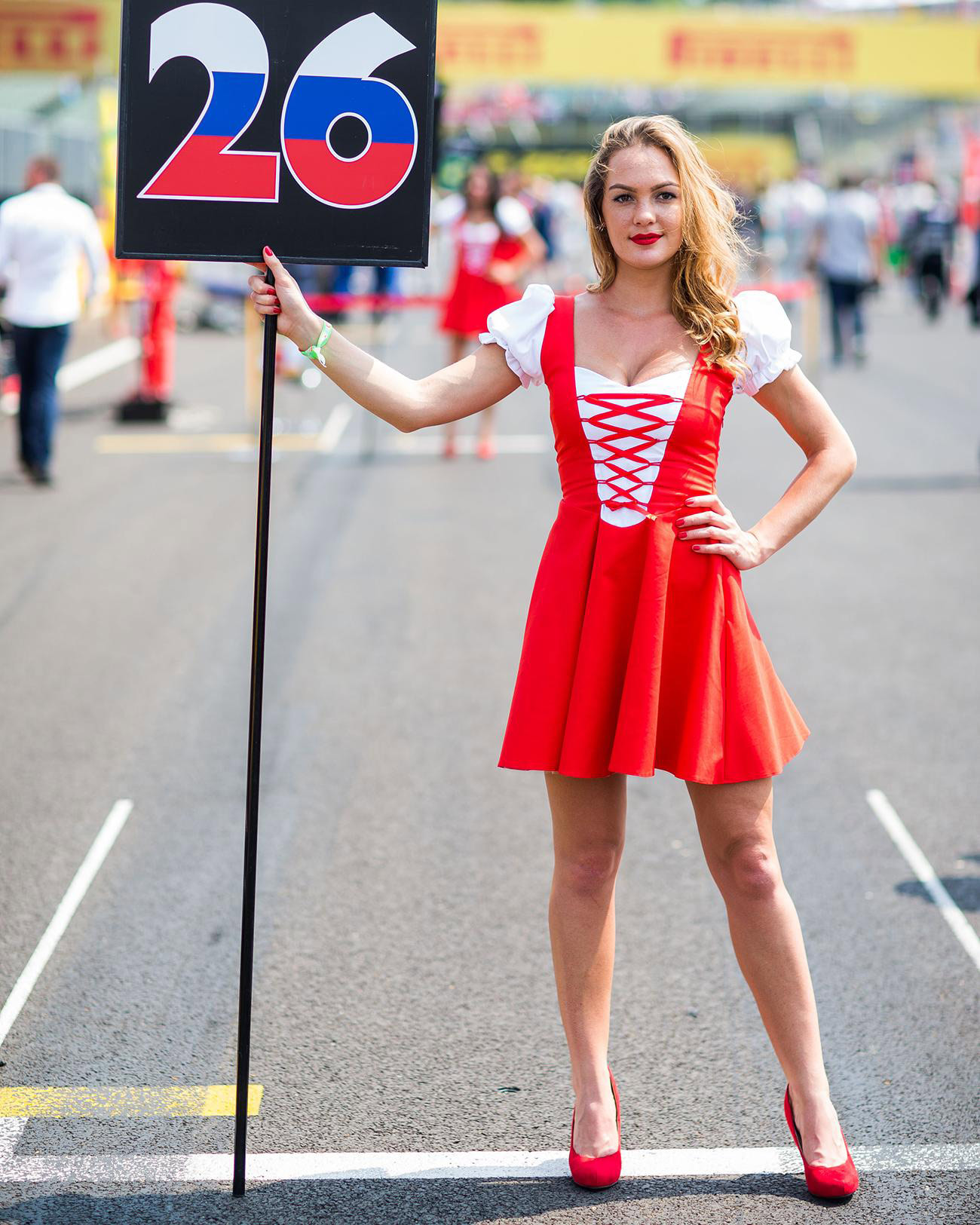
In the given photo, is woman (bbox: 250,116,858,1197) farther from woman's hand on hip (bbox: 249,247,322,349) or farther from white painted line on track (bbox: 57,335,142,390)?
white painted line on track (bbox: 57,335,142,390)

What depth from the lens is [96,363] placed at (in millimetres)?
18672

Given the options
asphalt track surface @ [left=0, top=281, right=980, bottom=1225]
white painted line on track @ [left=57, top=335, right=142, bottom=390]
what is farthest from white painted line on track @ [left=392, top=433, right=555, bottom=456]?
white painted line on track @ [left=57, top=335, right=142, bottom=390]

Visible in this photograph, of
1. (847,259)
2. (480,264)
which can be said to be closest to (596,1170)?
(480,264)

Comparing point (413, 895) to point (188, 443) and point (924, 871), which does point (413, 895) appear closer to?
point (924, 871)

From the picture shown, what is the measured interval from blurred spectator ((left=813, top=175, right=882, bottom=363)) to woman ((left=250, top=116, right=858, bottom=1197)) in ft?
48.1

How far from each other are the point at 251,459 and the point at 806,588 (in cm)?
527

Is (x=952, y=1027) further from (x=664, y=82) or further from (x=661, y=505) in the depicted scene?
(x=664, y=82)

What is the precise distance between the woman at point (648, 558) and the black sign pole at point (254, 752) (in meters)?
0.12

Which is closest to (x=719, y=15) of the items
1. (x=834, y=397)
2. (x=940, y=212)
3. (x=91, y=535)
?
(x=940, y=212)

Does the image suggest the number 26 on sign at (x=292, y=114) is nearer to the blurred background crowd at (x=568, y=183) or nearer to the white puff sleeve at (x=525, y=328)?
the white puff sleeve at (x=525, y=328)

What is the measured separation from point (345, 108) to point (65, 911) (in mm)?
2433

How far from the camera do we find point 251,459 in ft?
39.7

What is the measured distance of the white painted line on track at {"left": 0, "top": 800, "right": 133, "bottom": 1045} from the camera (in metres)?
3.86

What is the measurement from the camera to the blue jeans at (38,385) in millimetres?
10852
